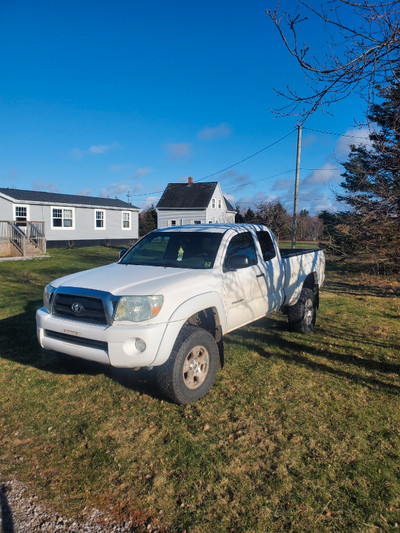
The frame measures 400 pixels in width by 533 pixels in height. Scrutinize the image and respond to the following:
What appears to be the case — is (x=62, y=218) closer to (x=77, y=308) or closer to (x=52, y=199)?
(x=52, y=199)

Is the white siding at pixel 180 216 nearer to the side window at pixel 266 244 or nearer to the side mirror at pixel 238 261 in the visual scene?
the side window at pixel 266 244

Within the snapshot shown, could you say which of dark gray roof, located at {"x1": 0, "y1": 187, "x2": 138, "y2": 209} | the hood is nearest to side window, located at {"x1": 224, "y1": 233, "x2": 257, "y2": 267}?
the hood

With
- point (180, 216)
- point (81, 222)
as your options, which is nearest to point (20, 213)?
point (81, 222)

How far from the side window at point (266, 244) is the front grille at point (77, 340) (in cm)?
310

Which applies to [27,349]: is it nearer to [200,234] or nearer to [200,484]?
[200,234]

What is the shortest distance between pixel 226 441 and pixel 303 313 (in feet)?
11.5

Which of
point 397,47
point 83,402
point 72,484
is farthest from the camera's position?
point 83,402

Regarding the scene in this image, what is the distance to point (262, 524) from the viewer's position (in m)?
2.37

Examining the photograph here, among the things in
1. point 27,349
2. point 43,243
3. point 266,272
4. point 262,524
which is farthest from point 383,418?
point 43,243

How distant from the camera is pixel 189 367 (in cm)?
391

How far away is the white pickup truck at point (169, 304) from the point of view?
3.55 metres

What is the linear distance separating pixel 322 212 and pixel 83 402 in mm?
24006

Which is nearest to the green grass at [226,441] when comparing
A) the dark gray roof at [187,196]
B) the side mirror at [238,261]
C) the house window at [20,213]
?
the side mirror at [238,261]

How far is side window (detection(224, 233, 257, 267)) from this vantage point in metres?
5.05
